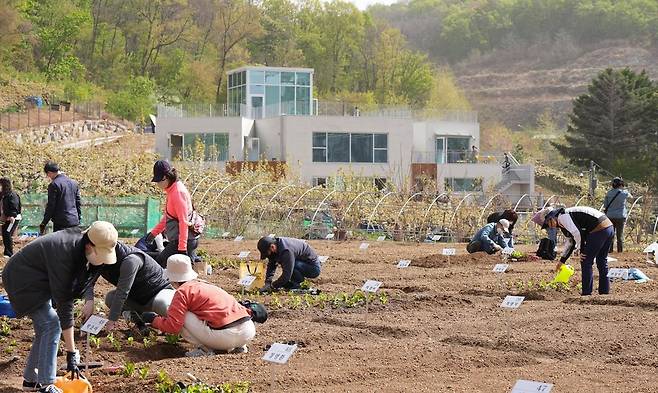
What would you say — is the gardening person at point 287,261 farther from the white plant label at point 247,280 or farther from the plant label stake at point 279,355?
the plant label stake at point 279,355

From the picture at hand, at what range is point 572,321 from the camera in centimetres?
1124

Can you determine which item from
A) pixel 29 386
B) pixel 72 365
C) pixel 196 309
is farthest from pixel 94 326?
pixel 196 309

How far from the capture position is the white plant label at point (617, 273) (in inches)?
594

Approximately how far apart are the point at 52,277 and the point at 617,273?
9571 mm

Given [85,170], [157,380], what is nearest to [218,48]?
[85,170]

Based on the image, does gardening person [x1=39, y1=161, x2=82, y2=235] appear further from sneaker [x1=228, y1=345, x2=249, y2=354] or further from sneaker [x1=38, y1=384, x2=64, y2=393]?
sneaker [x1=38, y1=384, x2=64, y2=393]

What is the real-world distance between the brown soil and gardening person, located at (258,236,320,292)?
40 cm

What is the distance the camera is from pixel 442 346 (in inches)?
385

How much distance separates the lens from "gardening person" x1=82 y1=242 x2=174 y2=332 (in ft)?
28.3

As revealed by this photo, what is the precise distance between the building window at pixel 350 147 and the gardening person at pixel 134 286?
134 feet

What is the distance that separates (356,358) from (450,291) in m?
5.44

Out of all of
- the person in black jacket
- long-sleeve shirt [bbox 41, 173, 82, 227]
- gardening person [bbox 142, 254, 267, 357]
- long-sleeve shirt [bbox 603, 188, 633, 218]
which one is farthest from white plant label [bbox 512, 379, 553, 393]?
long-sleeve shirt [bbox 603, 188, 633, 218]

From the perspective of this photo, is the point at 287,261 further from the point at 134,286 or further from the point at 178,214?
the point at 134,286

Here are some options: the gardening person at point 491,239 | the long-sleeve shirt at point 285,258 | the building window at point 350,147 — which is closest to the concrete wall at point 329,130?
the building window at point 350,147
